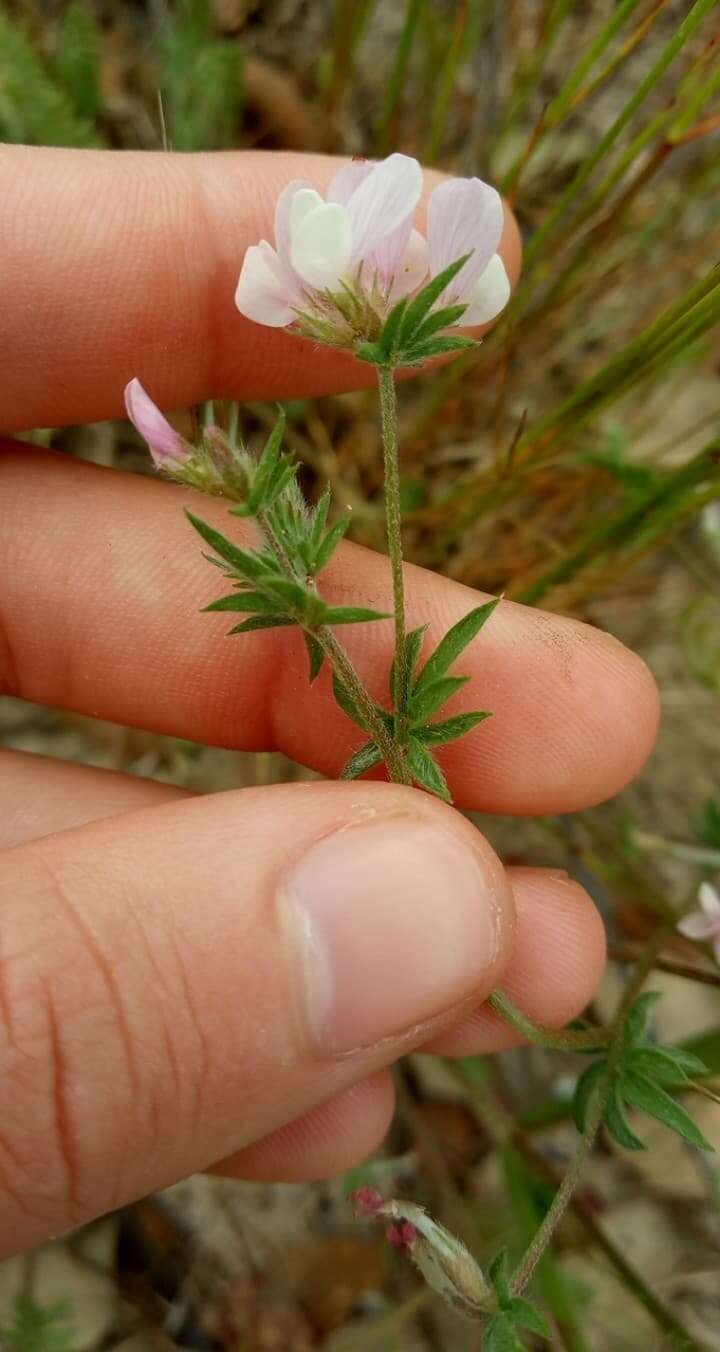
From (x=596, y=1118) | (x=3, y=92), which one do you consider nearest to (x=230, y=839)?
(x=596, y=1118)

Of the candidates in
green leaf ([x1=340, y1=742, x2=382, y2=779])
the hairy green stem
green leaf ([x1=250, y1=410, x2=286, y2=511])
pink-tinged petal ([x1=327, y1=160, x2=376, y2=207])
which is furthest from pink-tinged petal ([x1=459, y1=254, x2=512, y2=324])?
the hairy green stem

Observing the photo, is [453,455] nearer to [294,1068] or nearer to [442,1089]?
[442,1089]

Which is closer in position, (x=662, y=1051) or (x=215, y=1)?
(x=662, y=1051)

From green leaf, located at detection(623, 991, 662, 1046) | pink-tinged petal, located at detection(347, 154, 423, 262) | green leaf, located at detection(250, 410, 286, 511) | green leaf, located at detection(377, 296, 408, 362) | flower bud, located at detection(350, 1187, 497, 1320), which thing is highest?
pink-tinged petal, located at detection(347, 154, 423, 262)

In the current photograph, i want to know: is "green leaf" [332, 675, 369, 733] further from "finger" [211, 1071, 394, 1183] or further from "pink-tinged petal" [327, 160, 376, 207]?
"finger" [211, 1071, 394, 1183]

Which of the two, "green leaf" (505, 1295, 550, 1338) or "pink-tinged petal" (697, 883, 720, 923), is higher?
"pink-tinged petal" (697, 883, 720, 923)

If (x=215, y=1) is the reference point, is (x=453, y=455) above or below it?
below

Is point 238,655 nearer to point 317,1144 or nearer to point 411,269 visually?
point 411,269

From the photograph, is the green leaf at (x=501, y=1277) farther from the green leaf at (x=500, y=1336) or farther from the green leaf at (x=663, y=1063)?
the green leaf at (x=663, y=1063)
